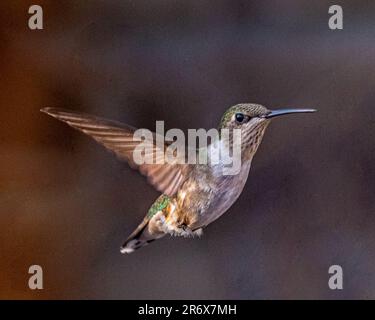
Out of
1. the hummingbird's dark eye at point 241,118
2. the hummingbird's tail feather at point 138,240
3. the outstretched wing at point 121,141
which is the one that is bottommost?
the hummingbird's tail feather at point 138,240

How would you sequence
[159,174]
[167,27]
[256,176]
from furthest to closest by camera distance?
[167,27] < [256,176] < [159,174]

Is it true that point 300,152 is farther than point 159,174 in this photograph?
Yes

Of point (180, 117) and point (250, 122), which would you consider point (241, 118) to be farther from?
point (180, 117)

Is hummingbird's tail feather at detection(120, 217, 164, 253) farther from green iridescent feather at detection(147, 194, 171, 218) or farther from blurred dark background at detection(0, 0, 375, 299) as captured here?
blurred dark background at detection(0, 0, 375, 299)

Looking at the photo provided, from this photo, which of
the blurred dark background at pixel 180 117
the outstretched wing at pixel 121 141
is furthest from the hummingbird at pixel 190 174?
the blurred dark background at pixel 180 117

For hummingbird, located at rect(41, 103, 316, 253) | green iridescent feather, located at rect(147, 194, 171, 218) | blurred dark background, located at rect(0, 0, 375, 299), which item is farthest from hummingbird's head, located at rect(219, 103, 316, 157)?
blurred dark background, located at rect(0, 0, 375, 299)

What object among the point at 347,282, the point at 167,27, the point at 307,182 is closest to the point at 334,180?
the point at 307,182

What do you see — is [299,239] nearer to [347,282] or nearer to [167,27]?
[347,282]

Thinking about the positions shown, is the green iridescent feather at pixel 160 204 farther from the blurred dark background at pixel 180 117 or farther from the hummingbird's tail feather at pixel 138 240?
the blurred dark background at pixel 180 117
